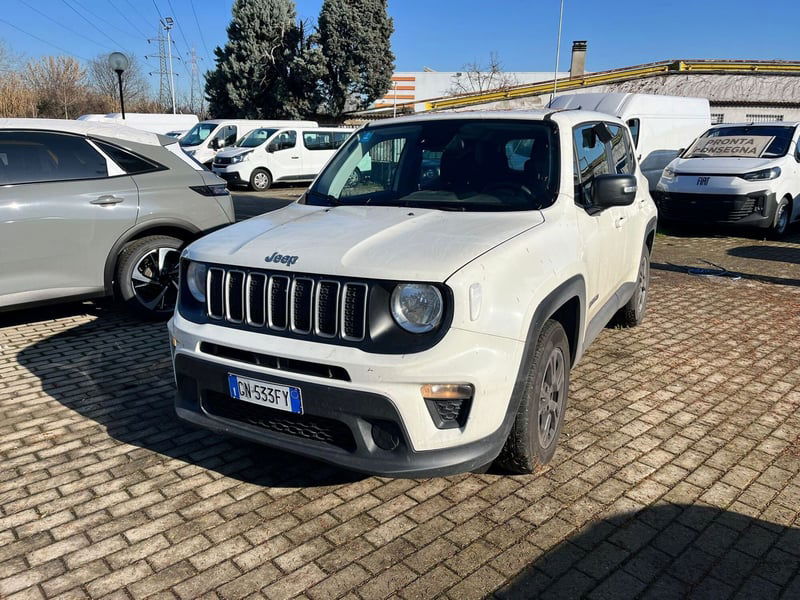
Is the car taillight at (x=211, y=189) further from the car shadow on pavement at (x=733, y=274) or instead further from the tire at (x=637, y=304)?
the car shadow on pavement at (x=733, y=274)

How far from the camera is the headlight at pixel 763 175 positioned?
10.7 m

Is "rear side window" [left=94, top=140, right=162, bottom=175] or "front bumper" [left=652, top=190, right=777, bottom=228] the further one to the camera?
"front bumper" [left=652, top=190, right=777, bottom=228]

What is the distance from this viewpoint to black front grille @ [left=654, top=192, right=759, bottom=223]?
10648 millimetres

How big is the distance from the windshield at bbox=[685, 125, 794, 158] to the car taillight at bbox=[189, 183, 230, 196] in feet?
29.9

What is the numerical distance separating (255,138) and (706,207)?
44.3 ft

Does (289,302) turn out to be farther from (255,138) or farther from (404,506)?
(255,138)

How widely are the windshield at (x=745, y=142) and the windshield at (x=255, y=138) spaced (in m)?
12.2

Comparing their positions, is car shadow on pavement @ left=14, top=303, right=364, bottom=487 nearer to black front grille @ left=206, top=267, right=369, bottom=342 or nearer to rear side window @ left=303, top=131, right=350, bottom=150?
black front grille @ left=206, top=267, right=369, bottom=342

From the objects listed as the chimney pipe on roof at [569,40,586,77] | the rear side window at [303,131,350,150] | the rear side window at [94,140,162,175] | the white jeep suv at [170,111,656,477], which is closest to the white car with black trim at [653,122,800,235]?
the white jeep suv at [170,111,656,477]

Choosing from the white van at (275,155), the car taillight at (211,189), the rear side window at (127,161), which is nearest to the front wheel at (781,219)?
the car taillight at (211,189)

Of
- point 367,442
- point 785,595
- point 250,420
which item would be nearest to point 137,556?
point 250,420

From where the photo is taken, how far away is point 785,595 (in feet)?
8.68

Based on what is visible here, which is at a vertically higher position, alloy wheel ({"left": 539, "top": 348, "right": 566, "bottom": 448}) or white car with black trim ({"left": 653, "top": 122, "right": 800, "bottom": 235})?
white car with black trim ({"left": 653, "top": 122, "right": 800, "bottom": 235})

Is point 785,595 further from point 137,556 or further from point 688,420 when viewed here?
point 137,556
